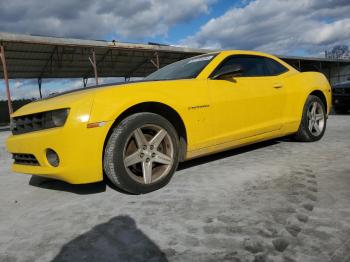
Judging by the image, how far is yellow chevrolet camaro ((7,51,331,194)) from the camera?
283 centimetres

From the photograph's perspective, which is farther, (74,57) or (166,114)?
(74,57)

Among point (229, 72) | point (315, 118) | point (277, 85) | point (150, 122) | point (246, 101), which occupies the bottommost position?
point (315, 118)

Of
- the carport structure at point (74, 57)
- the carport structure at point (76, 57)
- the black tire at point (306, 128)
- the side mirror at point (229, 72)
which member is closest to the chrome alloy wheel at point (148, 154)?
the side mirror at point (229, 72)

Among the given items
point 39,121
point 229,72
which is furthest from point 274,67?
point 39,121

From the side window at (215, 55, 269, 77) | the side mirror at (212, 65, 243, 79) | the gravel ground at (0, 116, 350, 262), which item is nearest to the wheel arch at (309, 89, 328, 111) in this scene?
the side window at (215, 55, 269, 77)

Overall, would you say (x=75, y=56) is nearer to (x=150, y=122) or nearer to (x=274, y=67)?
(x=274, y=67)

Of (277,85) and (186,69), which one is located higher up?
(186,69)

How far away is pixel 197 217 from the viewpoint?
2426mm

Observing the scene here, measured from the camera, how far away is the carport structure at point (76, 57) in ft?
56.3

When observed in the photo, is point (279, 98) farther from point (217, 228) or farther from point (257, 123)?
point (217, 228)

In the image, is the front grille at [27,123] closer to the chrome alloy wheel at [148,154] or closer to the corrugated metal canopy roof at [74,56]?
the chrome alloy wheel at [148,154]

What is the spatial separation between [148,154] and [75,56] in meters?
19.9

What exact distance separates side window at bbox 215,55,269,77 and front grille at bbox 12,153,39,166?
2294 millimetres

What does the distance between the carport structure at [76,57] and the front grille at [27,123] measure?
13.1 metres
